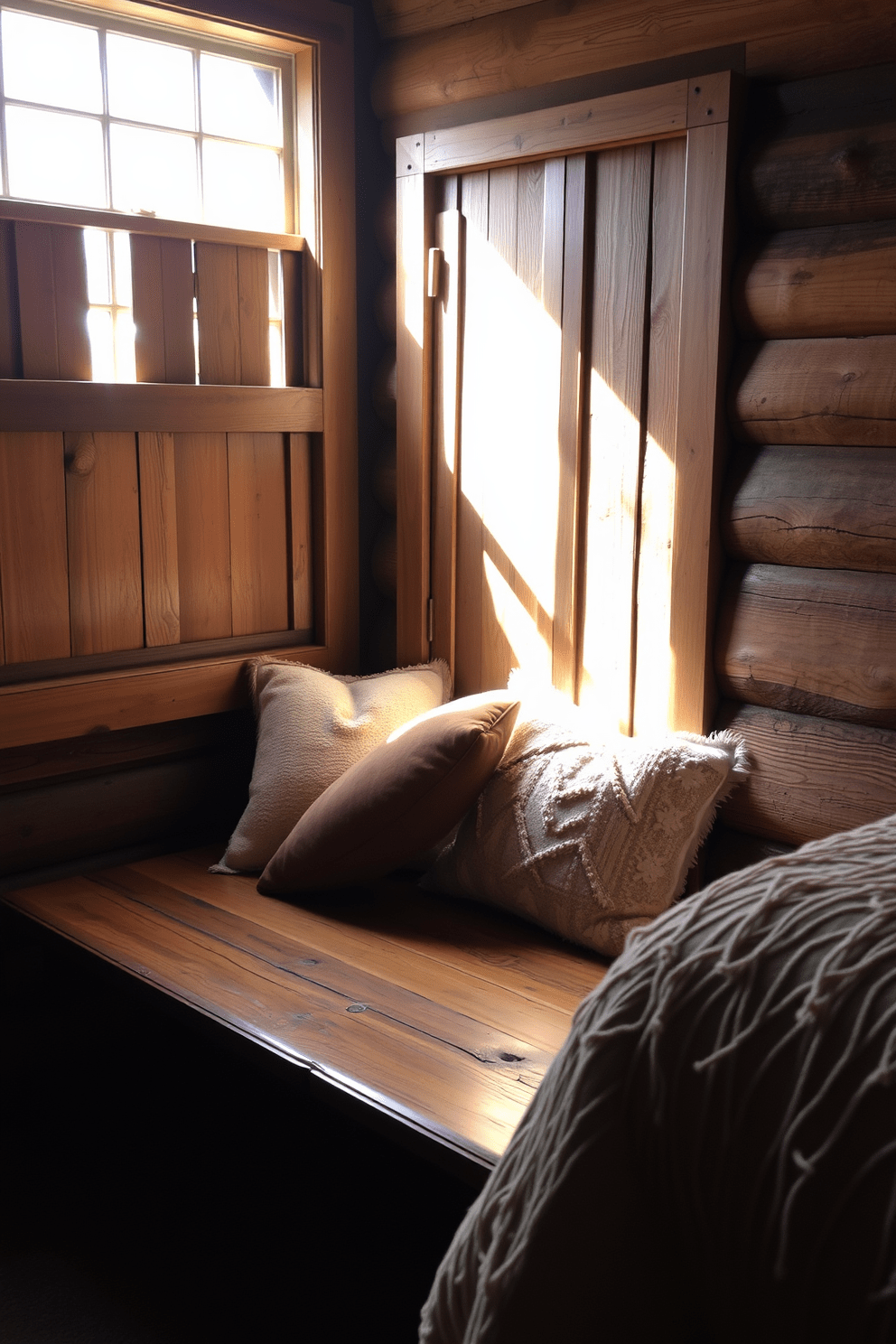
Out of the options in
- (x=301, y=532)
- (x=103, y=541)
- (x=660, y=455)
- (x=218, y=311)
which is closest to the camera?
(x=660, y=455)

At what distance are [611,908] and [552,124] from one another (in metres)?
1.77

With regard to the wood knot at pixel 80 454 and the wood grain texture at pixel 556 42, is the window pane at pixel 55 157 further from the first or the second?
the wood grain texture at pixel 556 42

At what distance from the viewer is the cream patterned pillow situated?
2408 millimetres

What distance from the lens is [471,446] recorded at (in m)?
3.09

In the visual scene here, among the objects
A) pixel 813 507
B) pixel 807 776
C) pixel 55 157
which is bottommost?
pixel 807 776

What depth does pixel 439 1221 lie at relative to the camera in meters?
2.41

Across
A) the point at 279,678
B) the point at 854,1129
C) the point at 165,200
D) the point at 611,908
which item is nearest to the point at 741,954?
the point at 854,1129

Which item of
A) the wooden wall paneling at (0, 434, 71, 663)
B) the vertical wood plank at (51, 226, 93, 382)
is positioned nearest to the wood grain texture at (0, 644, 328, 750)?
the wooden wall paneling at (0, 434, 71, 663)

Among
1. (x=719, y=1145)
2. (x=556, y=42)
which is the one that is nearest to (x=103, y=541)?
(x=556, y=42)

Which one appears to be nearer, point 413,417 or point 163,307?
point 163,307

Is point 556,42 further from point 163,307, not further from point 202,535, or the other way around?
point 202,535

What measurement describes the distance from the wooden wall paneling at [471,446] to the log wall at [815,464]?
0.77 m

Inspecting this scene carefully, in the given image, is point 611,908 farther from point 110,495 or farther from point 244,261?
point 244,261

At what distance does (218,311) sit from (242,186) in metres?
0.38
